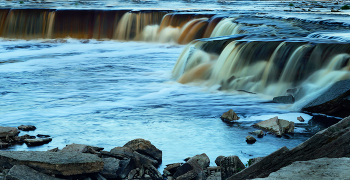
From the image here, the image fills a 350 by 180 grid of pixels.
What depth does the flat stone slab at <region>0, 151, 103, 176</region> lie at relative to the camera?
13.8ft

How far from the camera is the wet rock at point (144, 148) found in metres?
5.07

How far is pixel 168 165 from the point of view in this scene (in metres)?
5.10

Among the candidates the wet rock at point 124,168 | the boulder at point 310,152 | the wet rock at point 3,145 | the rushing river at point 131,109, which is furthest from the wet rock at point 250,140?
the wet rock at point 3,145

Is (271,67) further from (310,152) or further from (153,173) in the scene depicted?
(310,152)

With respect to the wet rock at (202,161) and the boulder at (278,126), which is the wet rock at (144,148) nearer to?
the wet rock at (202,161)

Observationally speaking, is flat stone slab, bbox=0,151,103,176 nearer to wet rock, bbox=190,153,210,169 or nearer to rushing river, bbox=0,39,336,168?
wet rock, bbox=190,153,210,169

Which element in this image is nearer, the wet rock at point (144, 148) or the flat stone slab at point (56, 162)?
the flat stone slab at point (56, 162)

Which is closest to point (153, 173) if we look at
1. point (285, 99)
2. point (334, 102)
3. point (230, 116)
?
point (230, 116)

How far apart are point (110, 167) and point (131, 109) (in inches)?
150

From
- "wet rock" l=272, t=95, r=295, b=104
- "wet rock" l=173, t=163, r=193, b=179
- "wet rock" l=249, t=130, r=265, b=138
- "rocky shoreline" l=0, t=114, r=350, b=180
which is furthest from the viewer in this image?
"wet rock" l=272, t=95, r=295, b=104

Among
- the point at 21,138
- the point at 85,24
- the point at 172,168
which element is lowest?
the point at 85,24

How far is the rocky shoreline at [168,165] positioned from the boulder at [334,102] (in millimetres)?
3437

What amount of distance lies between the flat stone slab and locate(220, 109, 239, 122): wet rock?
3.41 metres

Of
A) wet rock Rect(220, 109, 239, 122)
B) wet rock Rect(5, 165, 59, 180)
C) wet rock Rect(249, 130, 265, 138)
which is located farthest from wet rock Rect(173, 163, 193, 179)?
wet rock Rect(220, 109, 239, 122)
